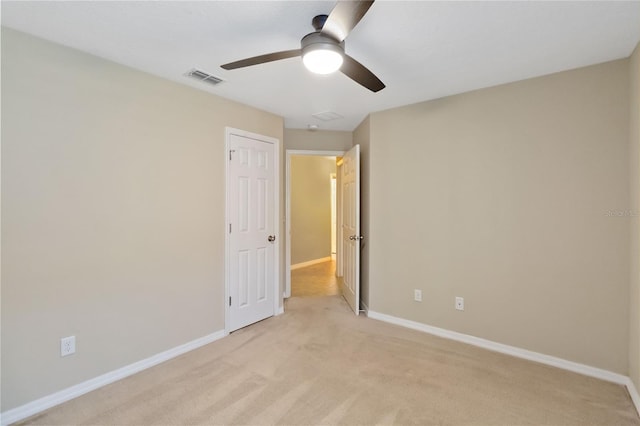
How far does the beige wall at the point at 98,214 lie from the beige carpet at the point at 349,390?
30cm

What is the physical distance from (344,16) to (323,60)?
0.94 feet

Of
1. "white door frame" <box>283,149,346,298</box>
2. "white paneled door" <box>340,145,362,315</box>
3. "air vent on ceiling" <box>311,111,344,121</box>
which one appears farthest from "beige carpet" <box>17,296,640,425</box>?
"air vent on ceiling" <box>311,111,344,121</box>

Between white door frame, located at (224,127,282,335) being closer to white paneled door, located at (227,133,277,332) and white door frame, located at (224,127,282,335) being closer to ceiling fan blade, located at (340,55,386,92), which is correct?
white paneled door, located at (227,133,277,332)

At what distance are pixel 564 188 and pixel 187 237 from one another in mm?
3230

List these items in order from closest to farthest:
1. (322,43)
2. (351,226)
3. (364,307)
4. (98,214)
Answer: (322,43) → (98,214) → (364,307) → (351,226)

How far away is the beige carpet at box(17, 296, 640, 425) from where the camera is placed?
186 cm

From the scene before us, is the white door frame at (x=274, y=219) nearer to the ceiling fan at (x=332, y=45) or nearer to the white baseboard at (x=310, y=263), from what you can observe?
the ceiling fan at (x=332, y=45)

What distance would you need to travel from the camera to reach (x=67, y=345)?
2041 mm

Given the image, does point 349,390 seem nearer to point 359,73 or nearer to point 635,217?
point 359,73

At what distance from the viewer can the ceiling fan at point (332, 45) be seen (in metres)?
1.32

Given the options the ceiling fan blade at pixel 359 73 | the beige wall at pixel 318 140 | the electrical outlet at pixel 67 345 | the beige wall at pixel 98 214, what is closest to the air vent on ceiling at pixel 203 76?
the beige wall at pixel 98 214

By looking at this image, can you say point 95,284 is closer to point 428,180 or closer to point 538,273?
point 428,180

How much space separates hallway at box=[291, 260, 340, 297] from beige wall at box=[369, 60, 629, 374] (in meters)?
1.29

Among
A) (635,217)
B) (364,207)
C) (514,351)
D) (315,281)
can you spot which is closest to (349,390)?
(514,351)
